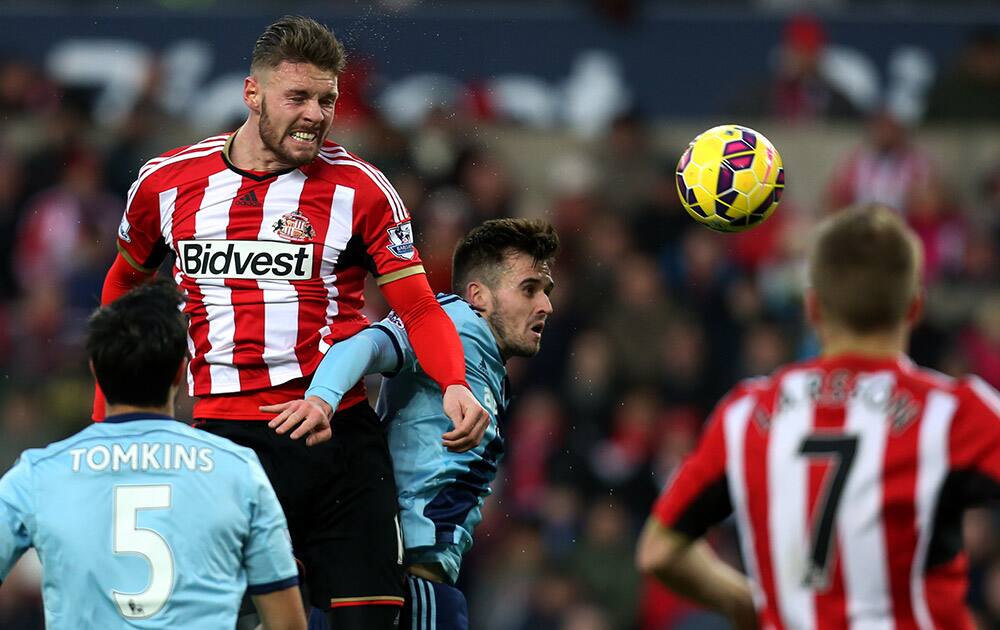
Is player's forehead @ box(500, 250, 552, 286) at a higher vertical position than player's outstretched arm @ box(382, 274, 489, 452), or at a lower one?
higher

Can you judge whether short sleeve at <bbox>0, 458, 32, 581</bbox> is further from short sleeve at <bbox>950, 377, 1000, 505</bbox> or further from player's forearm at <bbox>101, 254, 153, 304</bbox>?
short sleeve at <bbox>950, 377, 1000, 505</bbox>

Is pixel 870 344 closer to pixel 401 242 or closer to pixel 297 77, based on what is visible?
pixel 401 242

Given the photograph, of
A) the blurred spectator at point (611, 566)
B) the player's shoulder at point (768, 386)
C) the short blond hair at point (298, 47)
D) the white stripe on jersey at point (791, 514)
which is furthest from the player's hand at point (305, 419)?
the blurred spectator at point (611, 566)

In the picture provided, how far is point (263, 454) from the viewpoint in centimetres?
524

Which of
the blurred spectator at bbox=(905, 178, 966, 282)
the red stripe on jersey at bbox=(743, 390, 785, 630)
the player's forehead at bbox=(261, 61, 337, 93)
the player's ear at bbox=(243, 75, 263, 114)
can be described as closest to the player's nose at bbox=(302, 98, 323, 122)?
the player's forehead at bbox=(261, 61, 337, 93)

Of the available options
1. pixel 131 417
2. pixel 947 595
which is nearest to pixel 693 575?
pixel 947 595

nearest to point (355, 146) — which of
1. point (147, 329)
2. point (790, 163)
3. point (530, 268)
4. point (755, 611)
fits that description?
point (790, 163)

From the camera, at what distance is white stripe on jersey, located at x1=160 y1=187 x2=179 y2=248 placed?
538 centimetres

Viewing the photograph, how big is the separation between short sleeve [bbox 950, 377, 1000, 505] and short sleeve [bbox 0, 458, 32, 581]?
7.48 feet

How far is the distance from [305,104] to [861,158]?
7797 millimetres

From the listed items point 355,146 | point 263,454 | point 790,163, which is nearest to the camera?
point 263,454

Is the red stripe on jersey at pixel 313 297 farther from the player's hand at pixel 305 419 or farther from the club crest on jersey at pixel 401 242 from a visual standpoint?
the player's hand at pixel 305 419

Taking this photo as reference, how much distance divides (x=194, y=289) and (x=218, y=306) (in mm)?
107

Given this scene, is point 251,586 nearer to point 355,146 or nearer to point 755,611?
point 755,611
